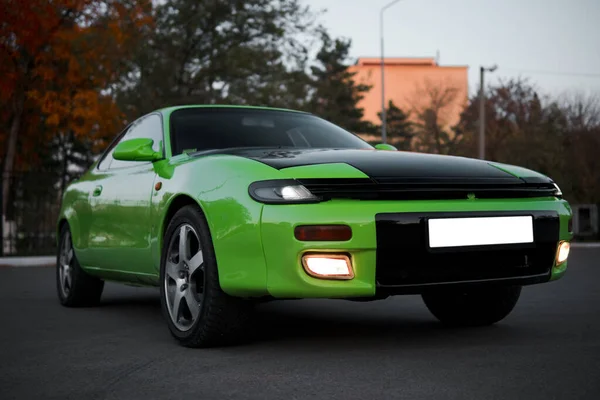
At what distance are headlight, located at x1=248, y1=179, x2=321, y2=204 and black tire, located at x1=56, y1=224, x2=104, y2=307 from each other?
3.17m

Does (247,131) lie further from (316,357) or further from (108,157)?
(316,357)

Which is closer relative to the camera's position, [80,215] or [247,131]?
[247,131]

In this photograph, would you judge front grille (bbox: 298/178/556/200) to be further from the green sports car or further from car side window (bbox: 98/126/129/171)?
car side window (bbox: 98/126/129/171)

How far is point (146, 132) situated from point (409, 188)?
266 centimetres

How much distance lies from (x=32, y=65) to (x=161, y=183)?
608 inches

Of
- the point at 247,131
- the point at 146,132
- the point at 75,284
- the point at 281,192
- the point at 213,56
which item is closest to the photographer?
the point at 281,192

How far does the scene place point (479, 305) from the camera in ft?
18.1

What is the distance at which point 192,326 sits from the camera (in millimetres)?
4746

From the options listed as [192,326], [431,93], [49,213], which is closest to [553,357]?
[192,326]

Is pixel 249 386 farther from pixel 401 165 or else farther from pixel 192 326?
pixel 401 165

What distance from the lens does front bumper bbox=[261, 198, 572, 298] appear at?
166 inches

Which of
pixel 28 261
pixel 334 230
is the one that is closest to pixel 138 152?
pixel 334 230

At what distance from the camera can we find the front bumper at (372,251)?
421cm

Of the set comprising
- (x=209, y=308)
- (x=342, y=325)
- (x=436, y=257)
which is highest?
(x=436, y=257)
